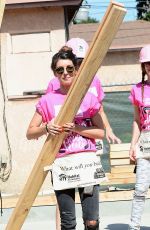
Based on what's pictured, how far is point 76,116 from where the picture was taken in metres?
4.49

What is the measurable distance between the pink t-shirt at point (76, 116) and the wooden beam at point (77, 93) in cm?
70

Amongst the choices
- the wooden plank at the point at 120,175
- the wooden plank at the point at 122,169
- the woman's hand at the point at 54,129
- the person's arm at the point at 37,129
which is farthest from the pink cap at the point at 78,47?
the wooden plank at the point at 122,169

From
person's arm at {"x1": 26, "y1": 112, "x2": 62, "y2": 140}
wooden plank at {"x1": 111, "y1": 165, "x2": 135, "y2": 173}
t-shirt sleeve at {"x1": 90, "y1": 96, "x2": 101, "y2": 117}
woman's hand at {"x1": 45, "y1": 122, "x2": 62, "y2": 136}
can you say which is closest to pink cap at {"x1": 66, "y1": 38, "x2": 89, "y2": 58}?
t-shirt sleeve at {"x1": 90, "y1": 96, "x2": 101, "y2": 117}

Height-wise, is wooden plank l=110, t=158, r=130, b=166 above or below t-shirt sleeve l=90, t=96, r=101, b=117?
below

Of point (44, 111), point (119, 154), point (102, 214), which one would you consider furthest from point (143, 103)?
point (119, 154)

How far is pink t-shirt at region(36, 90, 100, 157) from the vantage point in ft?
14.7

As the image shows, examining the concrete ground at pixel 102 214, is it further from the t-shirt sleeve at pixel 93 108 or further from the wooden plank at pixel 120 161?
the t-shirt sleeve at pixel 93 108

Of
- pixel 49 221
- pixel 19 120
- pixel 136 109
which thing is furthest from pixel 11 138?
pixel 136 109

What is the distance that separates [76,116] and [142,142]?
120cm

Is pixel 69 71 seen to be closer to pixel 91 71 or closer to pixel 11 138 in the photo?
pixel 91 71

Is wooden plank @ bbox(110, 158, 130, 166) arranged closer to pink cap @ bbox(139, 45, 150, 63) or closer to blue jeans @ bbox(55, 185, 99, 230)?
pink cap @ bbox(139, 45, 150, 63)

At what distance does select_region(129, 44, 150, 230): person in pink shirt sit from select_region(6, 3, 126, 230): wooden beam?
70.9 inches

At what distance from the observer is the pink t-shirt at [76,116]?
449cm

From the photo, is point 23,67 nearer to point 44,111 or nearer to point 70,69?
point 44,111
